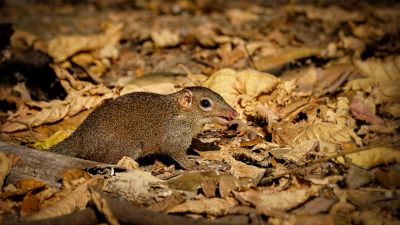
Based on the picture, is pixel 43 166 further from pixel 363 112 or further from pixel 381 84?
pixel 381 84

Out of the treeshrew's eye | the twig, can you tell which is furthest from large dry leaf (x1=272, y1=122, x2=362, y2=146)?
the twig

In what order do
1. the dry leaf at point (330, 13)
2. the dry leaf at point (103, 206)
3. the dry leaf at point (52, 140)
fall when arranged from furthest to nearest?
the dry leaf at point (330, 13) → the dry leaf at point (52, 140) → the dry leaf at point (103, 206)

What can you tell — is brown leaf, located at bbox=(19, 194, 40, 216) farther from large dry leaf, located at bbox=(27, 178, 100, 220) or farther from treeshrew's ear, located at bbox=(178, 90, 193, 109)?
treeshrew's ear, located at bbox=(178, 90, 193, 109)

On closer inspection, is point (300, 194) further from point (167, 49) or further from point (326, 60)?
point (167, 49)

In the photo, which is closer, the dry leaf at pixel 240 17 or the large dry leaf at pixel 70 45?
the large dry leaf at pixel 70 45

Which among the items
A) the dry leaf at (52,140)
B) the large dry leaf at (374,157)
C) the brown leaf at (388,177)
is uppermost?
the large dry leaf at (374,157)

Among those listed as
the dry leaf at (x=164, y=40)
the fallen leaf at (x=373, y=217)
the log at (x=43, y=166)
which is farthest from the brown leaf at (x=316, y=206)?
the dry leaf at (x=164, y=40)

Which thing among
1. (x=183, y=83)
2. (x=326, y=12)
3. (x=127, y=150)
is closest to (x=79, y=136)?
(x=127, y=150)

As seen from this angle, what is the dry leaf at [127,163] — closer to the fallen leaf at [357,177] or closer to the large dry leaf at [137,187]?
the large dry leaf at [137,187]

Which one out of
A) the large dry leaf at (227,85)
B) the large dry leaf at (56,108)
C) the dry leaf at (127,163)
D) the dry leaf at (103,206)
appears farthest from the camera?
the large dry leaf at (227,85)
